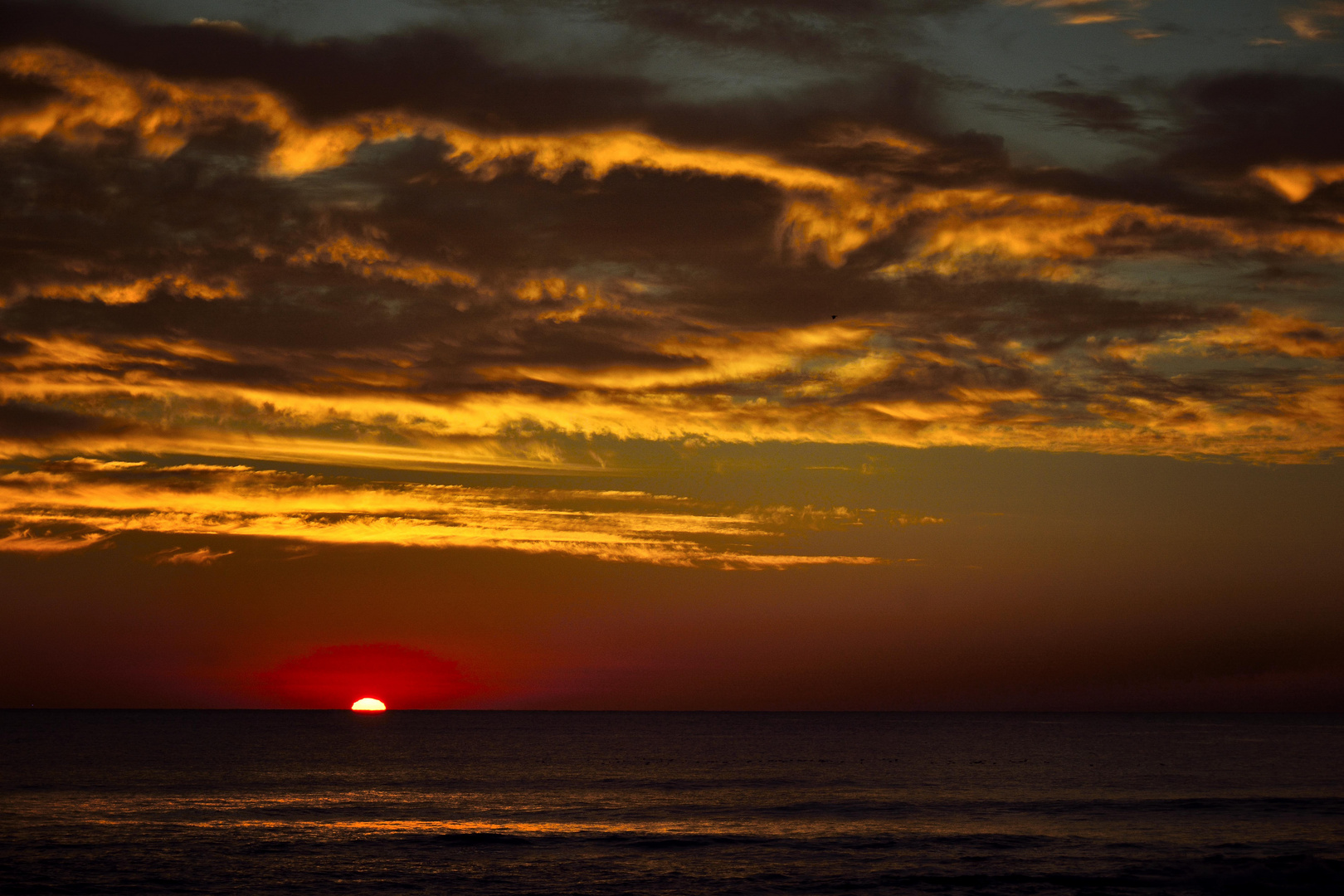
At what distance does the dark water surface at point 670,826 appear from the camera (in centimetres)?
4378

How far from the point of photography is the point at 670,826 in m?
60.9

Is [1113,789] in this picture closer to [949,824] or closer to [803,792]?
[803,792]

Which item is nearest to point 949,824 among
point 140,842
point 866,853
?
point 866,853

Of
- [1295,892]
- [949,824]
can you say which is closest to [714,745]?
[949,824]

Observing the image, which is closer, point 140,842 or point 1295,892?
point 1295,892

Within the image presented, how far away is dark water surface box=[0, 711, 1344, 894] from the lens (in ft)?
144

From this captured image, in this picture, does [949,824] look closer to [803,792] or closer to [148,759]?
[803,792]

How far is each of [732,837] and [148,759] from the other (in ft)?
305

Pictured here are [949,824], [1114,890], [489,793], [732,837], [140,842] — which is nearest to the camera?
[1114,890]

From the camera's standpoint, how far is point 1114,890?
4100 centimetres

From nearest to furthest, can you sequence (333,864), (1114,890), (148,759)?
(1114,890)
(333,864)
(148,759)

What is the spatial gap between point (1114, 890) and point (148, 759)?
114191 millimetres

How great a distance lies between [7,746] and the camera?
476 feet

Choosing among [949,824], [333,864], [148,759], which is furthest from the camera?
[148,759]
